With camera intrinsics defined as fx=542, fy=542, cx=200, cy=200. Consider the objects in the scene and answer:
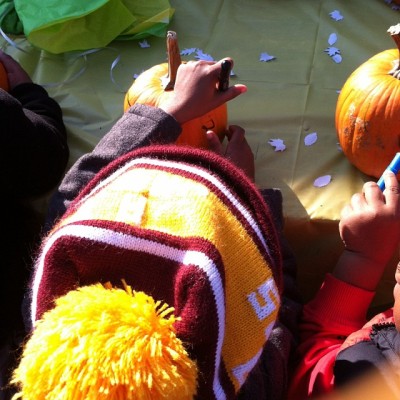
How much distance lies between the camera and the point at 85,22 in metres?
1.59

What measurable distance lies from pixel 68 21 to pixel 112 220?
1.15 m

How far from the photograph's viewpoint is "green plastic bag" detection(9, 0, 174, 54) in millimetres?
1553

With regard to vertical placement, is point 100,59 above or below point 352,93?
below

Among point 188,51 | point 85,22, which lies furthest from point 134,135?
point 85,22

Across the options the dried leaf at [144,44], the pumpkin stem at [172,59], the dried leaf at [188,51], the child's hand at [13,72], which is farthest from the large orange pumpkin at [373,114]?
the child's hand at [13,72]

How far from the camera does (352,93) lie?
114 centimetres

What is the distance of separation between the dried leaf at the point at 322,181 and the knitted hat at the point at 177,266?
1.69ft

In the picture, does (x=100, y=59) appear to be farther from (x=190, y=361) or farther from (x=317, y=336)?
(x=190, y=361)

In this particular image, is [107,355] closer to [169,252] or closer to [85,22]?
[169,252]

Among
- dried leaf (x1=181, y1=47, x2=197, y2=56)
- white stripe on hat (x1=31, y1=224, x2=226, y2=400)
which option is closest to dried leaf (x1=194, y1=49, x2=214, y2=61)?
dried leaf (x1=181, y1=47, x2=197, y2=56)

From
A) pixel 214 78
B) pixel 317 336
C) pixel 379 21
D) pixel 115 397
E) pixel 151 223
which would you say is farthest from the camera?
pixel 379 21

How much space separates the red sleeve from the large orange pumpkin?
0.27m

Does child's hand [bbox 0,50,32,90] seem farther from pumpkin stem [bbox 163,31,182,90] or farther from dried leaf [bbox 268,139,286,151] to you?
dried leaf [bbox 268,139,286,151]

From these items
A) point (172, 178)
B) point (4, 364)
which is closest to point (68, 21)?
point (4, 364)
